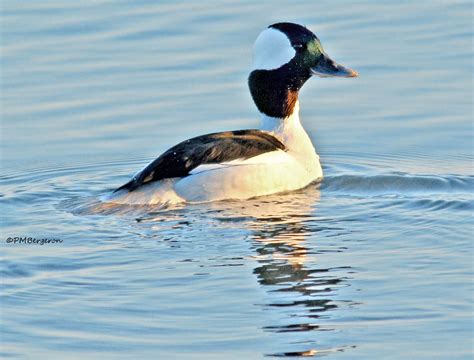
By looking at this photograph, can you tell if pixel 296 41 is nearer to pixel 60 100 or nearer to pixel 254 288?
pixel 60 100

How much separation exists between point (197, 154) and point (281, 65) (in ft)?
5.18

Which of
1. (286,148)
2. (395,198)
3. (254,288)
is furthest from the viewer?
(286,148)

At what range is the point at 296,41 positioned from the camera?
1324 centimetres

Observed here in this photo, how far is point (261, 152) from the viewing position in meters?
12.5

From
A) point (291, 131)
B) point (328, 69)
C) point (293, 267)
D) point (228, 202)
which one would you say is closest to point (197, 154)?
point (228, 202)

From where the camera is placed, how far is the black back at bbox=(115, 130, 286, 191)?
39.5 ft

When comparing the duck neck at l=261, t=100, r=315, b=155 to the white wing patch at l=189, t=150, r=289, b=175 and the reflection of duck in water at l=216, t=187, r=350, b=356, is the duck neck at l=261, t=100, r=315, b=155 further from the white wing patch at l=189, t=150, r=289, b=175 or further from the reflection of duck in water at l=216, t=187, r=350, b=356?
the reflection of duck in water at l=216, t=187, r=350, b=356

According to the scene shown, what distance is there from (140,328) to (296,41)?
5.26m

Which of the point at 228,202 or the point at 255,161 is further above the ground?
the point at 255,161

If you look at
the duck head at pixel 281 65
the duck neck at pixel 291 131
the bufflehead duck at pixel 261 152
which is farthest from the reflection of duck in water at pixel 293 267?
the duck head at pixel 281 65

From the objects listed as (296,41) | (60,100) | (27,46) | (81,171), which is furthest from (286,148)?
(27,46)

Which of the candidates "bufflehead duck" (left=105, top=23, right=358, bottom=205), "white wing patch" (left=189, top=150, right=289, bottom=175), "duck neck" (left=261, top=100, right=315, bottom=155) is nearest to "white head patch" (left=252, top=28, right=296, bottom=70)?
"bufflehead duck" (left=105, top=23, right=358, bottom=205)

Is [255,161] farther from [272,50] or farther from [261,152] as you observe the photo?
[272,50]

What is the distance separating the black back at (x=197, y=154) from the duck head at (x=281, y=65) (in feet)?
2.87
